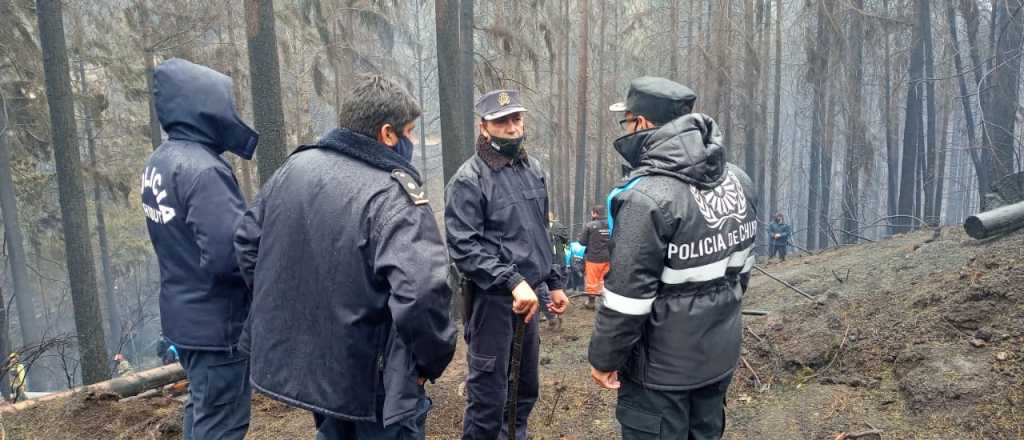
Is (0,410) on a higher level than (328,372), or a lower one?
lower

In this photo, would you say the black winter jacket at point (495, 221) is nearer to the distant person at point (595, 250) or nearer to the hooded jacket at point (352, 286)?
the hooded jacket at point (352, 286)

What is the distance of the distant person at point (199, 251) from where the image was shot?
2889 millimetres

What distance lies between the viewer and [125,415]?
4.61 m

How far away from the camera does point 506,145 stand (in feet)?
12.8

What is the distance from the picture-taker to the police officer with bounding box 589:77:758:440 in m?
2.56

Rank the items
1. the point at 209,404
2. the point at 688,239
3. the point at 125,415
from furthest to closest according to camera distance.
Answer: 1. the point at 125,415
2. the point at 209,404
3. the point at 688,239

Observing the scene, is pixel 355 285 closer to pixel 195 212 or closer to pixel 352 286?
pixel 352 286

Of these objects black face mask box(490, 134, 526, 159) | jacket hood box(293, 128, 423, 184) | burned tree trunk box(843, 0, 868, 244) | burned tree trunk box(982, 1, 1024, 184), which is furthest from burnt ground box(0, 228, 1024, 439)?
burned tree trunk box(843, 0, 868, 244)

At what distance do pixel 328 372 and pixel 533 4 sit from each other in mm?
14606

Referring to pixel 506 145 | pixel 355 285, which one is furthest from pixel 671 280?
pixel 506 145

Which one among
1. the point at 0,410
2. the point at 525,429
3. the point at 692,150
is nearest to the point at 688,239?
the point at 692,150

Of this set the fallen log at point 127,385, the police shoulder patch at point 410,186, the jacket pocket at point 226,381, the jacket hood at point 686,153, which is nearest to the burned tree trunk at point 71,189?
the fallen log at point 127,385

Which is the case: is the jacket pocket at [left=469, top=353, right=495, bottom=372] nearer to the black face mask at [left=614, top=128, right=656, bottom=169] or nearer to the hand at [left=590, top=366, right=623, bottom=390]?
the hand at [left=590, top=366, right=623, bottom=390]

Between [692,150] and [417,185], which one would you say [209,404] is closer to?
[417,185]
